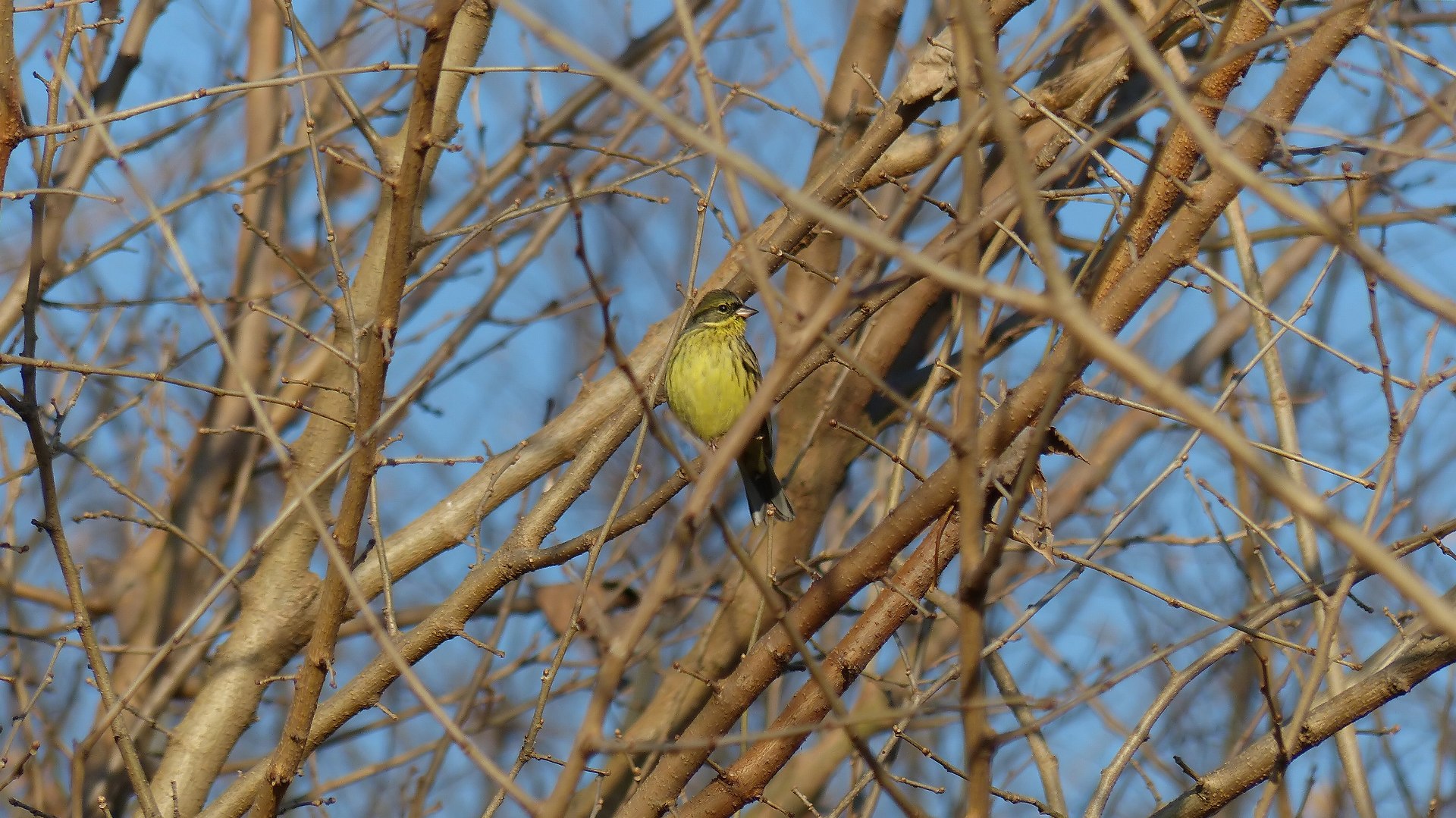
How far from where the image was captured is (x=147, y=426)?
274 inches

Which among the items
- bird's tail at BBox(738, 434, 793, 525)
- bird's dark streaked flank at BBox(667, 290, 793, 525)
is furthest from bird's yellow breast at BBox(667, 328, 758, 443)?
bird's tail at BBox(738, 434, 793, 525)

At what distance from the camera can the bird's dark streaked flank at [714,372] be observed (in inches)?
254

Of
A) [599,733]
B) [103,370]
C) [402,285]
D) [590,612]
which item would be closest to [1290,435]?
[590,612]

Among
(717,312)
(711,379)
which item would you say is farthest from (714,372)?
(717,312)

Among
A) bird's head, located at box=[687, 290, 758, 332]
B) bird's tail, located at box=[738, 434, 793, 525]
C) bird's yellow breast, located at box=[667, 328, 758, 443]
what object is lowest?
bird's tail, located at box=[738, 434, 793, 525]

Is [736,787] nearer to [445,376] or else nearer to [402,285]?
[402,285]

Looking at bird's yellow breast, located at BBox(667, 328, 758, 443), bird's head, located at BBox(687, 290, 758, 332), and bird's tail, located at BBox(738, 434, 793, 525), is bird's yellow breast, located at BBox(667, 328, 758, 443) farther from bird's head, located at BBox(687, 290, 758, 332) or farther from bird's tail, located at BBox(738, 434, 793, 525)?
bird's tail, located at BBox(738, 434, 793, 525)

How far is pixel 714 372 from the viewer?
6.47 meters

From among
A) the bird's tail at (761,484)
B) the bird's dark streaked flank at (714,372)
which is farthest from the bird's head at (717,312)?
the bird's tail at (761,484)

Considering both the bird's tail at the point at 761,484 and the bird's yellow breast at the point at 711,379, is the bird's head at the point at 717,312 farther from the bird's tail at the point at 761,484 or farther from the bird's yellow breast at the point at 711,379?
the bird's tail at the point at 761,484

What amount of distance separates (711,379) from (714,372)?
1.4 inches

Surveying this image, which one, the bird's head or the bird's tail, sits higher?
the bird's head

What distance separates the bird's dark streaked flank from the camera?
645 cm

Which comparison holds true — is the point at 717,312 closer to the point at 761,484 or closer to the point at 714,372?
the point at 714,372
